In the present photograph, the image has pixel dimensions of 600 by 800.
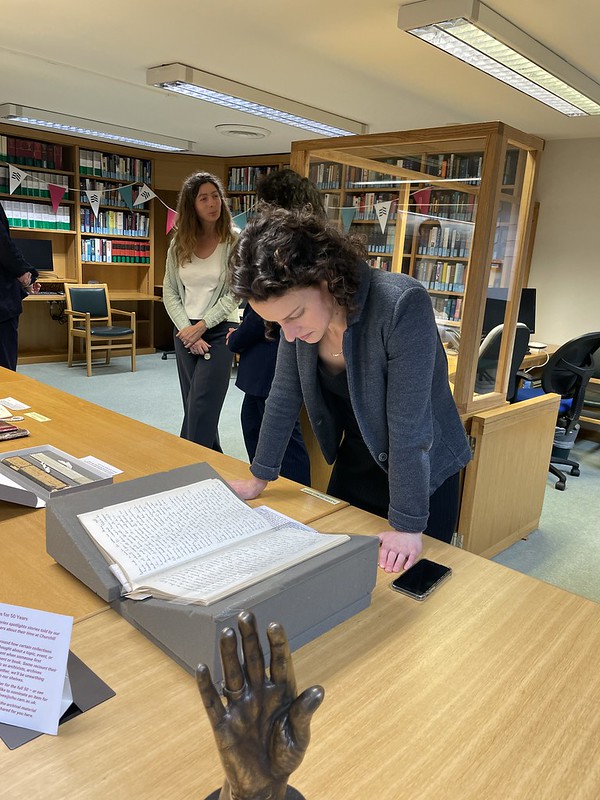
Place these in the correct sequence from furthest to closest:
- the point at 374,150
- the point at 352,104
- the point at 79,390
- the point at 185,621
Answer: the point at 79,390 < the point at 352,104 < the point at 374,150 < the point at 185,621

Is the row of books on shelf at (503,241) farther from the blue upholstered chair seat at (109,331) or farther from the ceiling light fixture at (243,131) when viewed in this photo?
the blue upholstered chair seat at (109,331)

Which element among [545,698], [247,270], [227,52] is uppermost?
[227,52]

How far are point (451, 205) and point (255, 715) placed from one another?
2.33 meters

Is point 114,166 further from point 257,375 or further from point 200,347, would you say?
point 257,375

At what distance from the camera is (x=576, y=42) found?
3.24 m

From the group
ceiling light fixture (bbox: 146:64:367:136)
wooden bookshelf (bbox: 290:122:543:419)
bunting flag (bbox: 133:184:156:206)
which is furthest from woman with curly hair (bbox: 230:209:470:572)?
bunting flag (bbox: 133:184:156:206)

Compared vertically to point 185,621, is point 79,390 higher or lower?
lower

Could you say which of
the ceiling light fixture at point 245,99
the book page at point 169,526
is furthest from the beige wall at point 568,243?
the book page at point 169,526

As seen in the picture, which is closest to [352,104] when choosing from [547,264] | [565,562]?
[547,264]

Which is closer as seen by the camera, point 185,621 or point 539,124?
point 185,621

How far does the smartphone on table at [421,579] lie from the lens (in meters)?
1.07

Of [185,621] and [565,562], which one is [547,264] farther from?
[185,621]

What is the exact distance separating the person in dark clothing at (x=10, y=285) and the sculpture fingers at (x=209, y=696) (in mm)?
3418

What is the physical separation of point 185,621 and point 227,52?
3729 mm
